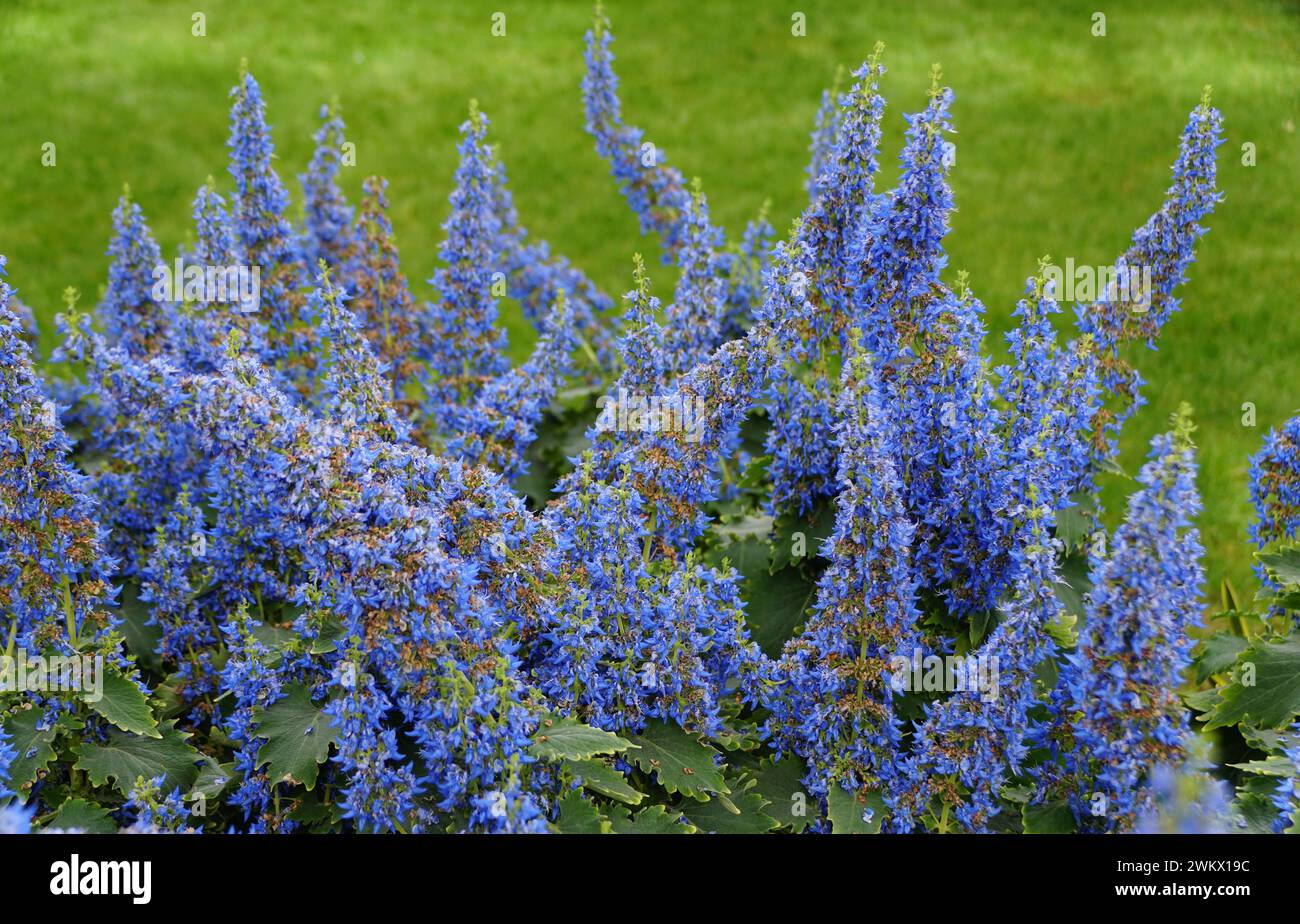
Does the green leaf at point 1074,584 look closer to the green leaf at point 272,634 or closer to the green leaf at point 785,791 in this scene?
the green leaf at point 785,791

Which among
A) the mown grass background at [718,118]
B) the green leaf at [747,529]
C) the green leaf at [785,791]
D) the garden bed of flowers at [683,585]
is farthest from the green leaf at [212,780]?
the mown grass background at [718,118]

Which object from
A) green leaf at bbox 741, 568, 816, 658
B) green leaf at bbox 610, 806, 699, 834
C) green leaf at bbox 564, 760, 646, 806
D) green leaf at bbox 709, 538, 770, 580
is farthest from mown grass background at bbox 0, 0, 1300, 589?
green leaf at bbox 564, 760, 646, 806

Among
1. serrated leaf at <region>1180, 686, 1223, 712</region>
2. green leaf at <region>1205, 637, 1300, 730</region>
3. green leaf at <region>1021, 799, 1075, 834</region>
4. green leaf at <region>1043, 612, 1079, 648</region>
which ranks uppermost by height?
green leaf at <region>1043, 612, 1079, 648</region>

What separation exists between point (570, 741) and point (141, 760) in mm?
1467

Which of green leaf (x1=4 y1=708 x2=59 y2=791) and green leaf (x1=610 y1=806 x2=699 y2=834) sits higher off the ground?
green leaf (x1=4 y1=708 x2=59 y2=791)

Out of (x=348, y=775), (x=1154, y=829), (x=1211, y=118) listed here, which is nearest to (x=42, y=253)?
(x=348, y=775)

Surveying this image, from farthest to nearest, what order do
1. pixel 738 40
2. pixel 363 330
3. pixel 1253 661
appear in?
pixel 738 40 → pixel 363 330 → pixel 1253 661

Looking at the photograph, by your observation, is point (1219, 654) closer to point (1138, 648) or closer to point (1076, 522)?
point (1076, 522)

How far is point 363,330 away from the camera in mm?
5805

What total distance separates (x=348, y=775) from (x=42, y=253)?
8921 mm

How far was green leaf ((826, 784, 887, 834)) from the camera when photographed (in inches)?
145

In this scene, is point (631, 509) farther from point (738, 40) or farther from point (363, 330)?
point (738, 40)

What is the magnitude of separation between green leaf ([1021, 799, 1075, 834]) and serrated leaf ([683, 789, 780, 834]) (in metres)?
0.68

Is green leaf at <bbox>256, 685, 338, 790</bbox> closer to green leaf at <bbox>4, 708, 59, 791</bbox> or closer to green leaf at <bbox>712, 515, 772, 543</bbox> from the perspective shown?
green leaf at <bbox>4, 708, 59, 791</bbox>
